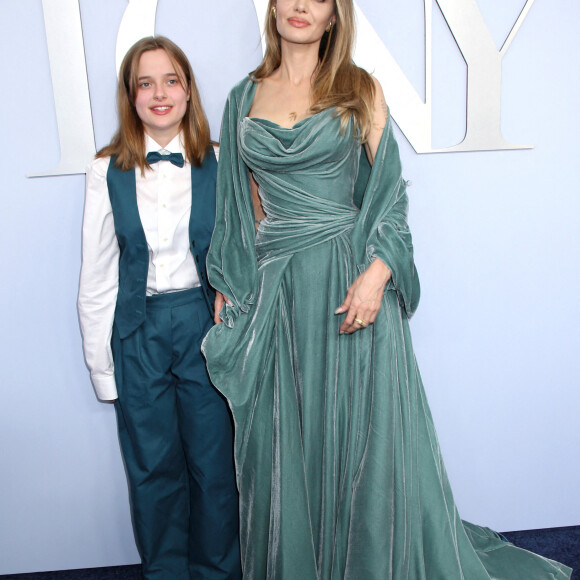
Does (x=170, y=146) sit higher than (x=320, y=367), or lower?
higher

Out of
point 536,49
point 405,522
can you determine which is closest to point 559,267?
point 536,49

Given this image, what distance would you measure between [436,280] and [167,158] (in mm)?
890

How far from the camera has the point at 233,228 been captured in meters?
1.50

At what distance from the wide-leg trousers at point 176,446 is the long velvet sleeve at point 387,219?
1.63 ft

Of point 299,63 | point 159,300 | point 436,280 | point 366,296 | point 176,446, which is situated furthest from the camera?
point 436,280

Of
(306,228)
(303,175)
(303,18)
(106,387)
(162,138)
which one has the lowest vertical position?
(106,387)

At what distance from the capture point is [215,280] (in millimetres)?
1498

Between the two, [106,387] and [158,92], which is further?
[106,387]

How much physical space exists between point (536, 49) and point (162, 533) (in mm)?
1790

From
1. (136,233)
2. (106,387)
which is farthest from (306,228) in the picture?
(106,387)

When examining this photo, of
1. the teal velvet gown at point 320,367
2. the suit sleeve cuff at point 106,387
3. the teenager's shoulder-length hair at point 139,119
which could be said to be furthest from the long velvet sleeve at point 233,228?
the suit sleeve cuff at point 106,387

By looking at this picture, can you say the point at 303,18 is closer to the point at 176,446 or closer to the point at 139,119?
the point at 139,119

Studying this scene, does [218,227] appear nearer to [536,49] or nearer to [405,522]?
[405,522]

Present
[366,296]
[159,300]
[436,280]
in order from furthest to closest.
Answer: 1. [436,280]
2. [159,300]
3. [366,296]
